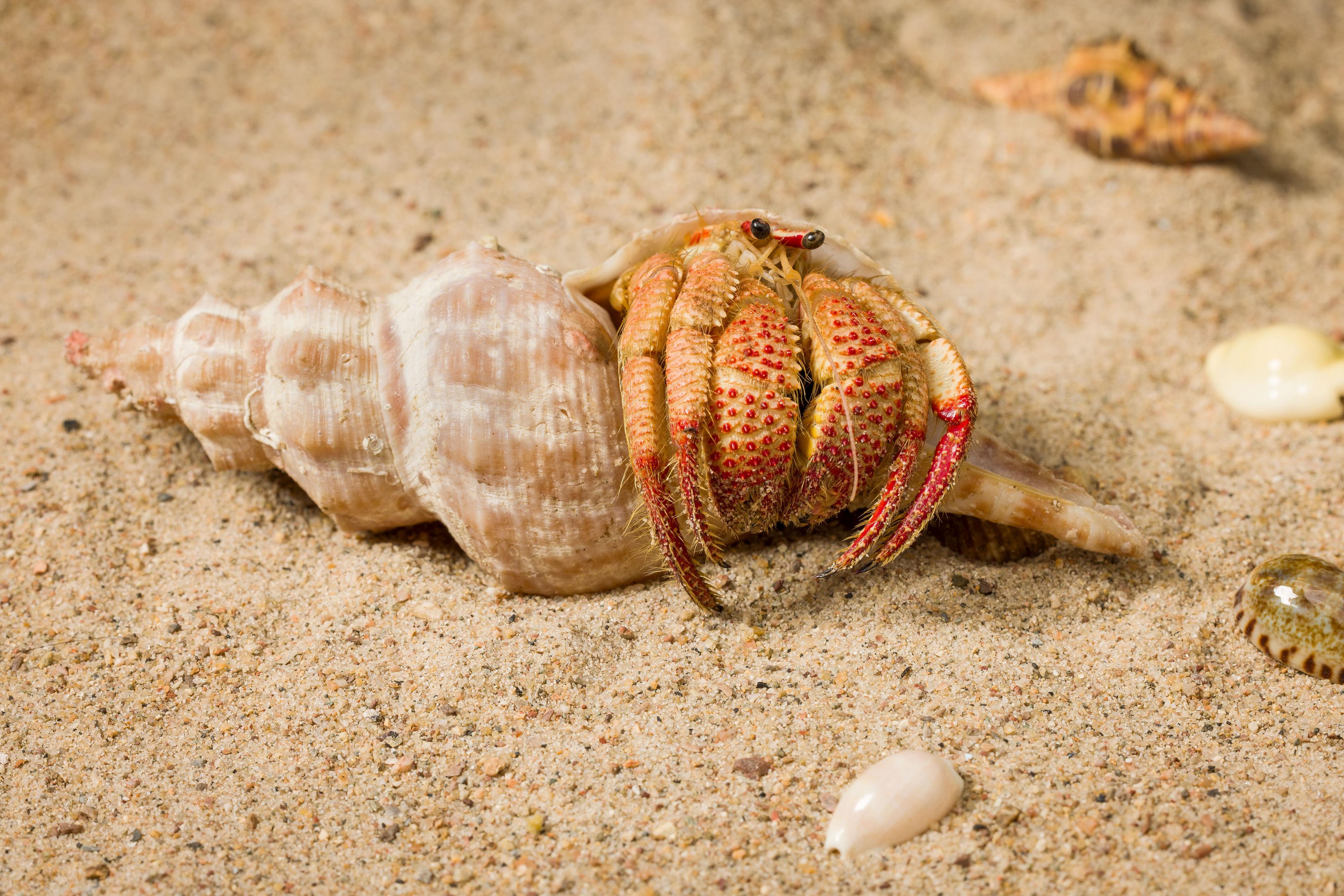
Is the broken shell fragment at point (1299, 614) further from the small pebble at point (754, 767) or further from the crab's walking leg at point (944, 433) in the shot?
the small pebble at point (754, 767)

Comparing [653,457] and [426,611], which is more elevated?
[653,457]

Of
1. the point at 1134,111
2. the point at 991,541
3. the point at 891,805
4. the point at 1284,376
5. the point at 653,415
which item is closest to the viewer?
the point at 891,805

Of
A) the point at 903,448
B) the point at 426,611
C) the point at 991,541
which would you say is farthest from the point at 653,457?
the point at 991,541

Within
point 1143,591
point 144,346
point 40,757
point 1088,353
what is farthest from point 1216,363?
point 40,757

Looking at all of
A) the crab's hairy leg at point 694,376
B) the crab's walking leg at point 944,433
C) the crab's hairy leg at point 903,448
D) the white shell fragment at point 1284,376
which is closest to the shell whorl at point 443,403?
the crab's hairy leg at point 694,376

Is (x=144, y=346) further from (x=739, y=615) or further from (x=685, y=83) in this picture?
(x=685, y=83)

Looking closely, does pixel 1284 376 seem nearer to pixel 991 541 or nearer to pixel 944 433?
pixel 991 541
